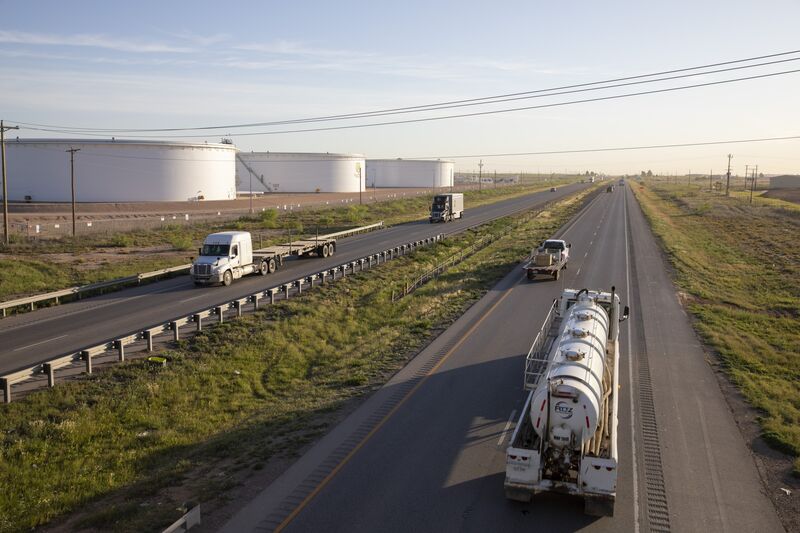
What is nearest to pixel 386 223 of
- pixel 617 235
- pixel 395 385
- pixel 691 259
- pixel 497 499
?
pixel 617 235

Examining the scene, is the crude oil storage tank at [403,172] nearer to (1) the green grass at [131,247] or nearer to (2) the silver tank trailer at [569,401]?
(1) the green grass at [131,247]

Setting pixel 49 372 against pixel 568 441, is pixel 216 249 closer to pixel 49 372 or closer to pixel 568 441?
pixel 49 372

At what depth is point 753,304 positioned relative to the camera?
3108cm

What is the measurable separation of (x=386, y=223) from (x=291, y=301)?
4856 centimetres

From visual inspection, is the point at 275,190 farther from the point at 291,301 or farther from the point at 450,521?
the point at 450,521

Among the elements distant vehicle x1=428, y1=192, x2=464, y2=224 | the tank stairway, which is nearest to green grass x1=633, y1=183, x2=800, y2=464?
distant vehicle x1=428, y1=192, x2=464, y2=224

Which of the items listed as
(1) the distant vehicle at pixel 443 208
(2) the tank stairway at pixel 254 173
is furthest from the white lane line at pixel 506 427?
(2) the tank stairway at pixel 254 173

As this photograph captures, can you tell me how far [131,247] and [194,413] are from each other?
127 feet

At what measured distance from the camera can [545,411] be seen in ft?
38.3

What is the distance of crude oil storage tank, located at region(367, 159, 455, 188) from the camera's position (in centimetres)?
18488

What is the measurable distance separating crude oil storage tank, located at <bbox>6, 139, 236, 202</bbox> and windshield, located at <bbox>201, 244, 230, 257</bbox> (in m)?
65.6

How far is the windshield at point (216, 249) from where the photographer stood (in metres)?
35.5

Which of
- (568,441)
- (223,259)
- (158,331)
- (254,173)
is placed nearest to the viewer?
(568,441)

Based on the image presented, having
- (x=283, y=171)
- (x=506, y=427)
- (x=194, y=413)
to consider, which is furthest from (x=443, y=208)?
(x=283, y=171)
